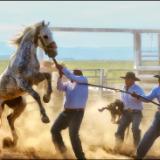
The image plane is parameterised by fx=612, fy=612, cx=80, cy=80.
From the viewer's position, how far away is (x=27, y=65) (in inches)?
365

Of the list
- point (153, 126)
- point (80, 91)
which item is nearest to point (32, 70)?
point (80, 91)

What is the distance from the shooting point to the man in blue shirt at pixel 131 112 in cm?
1016

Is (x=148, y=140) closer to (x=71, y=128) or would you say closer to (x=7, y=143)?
(x=71, y=128)

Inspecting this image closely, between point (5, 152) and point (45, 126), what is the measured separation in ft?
7.51

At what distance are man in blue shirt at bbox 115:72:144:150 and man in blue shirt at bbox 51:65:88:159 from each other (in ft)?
4.34

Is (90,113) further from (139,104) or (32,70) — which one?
(32,70)

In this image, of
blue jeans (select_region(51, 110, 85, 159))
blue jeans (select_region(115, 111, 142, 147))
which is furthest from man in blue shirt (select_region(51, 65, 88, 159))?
blue jeans (select_region(115, 111, 142, 147))

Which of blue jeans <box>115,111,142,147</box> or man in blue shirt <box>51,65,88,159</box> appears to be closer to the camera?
man in blue shirt <box>51,65,88,159</box>

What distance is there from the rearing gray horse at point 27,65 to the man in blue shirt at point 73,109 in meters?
0.30

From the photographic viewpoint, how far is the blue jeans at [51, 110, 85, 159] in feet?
29.1

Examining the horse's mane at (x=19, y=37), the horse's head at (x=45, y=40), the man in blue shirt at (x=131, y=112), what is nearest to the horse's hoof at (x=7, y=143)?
the horse's mane at (x=19, y=37)

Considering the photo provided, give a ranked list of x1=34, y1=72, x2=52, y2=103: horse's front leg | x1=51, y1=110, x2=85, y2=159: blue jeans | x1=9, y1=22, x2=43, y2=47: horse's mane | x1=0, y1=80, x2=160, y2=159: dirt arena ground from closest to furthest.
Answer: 1. x1=51, y1=110, x2=85, y2=159: blue jeans
2. x1=34, y1=72, x2=52, y2=103: horse's front leg
3. x1=9, y1=22, x2=43, y2=47: horse's mane
4. x1=0, y1=80, x2=160, y2=159: dirt arena ground

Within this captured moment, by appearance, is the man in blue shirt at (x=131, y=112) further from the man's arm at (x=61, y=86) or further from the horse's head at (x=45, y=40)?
the horse's head at (x=45, y=40)

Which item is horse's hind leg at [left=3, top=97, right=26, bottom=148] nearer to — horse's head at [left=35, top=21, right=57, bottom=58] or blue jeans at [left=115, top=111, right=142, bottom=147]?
horse's head at [left=35, top=21, right=57, bottom=58]
